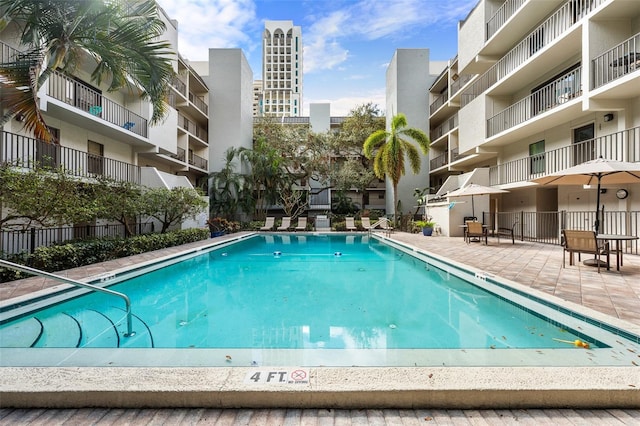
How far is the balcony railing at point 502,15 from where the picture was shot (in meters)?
14.3

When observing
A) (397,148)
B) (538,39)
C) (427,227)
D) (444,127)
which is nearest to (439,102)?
(444,127)

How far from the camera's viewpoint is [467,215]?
16.3 meters

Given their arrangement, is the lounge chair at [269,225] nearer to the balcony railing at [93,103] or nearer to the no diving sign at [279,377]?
the balcony railing at [93,103]

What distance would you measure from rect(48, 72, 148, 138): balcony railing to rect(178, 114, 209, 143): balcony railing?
577cm

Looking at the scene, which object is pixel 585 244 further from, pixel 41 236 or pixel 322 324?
pixel 41 236

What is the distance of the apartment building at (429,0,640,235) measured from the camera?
10320 mm

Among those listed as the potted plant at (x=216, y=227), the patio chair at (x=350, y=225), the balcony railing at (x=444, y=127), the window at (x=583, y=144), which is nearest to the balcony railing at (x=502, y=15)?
the window at (x=583, y=144)

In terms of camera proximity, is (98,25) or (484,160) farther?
(484,160)

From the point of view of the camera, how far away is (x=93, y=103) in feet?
44.0

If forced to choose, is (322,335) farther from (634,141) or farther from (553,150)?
(553,150)

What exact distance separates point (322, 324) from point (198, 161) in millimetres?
21956

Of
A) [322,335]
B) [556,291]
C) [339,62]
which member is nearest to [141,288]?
[322,335]

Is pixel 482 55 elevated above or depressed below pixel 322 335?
above

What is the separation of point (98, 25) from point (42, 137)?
2839 millimetres
